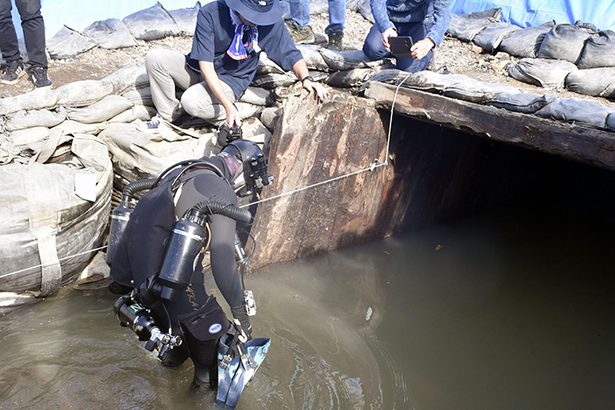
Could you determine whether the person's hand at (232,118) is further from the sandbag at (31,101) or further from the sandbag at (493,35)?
the sandbag at (493,35)

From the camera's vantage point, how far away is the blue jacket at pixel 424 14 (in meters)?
4.91

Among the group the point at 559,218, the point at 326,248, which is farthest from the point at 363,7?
the point at 326,248

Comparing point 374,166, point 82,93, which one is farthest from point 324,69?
point 82,93

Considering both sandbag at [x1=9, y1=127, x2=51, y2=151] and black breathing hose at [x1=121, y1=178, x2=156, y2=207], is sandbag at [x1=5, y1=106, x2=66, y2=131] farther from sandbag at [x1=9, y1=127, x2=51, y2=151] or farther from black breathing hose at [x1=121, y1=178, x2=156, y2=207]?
black breathing hose at [x1=121, y1=178, x2=156, y2=207]

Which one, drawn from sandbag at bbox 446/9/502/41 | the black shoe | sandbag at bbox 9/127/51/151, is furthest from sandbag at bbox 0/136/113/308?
sandbag at bbox 446/9/502/41

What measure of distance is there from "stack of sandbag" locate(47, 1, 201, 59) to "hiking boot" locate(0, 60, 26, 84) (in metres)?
0.61

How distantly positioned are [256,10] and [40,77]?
2161mm

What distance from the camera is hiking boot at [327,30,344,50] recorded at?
6.25 metres

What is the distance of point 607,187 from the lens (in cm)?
690

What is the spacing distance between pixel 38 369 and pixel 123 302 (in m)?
0.84

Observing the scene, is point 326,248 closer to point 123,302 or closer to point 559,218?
point 123,302

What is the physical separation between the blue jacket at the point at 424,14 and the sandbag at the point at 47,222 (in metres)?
2.61

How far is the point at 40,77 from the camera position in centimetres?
501

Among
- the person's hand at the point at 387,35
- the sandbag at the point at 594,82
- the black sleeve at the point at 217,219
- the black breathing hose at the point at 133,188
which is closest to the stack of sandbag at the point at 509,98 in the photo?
the person's hand at the point at 387,35
